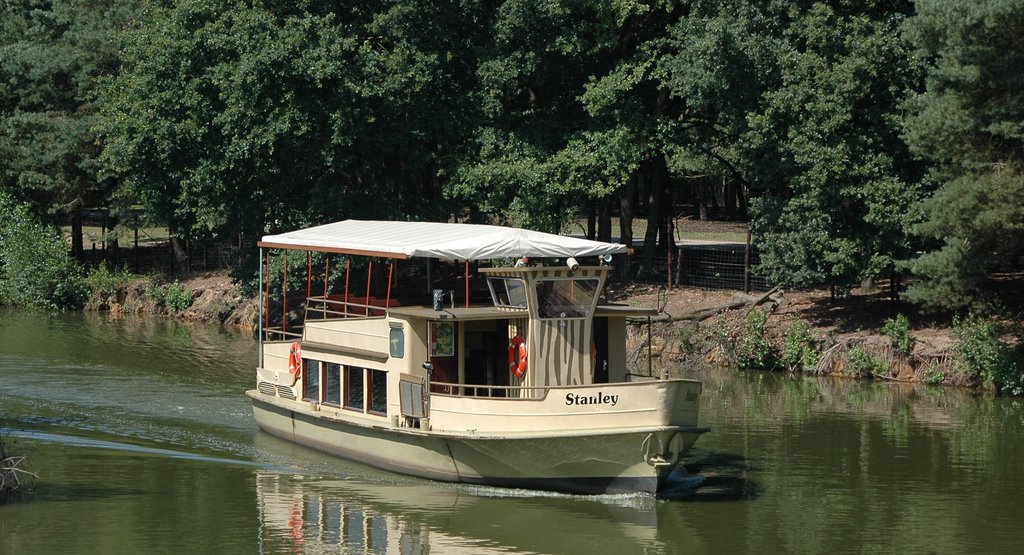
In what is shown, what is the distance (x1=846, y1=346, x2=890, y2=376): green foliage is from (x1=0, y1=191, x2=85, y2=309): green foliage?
97.4ft

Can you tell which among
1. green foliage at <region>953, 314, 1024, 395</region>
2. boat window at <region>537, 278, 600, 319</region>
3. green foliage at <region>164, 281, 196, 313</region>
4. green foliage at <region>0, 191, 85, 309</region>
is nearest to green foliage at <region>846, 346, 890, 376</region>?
green foliage at <region>953, 314, 1024, 395</region>

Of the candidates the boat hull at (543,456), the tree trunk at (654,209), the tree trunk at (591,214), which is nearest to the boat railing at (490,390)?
the boat hull at (543,456)

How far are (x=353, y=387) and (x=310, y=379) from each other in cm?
166

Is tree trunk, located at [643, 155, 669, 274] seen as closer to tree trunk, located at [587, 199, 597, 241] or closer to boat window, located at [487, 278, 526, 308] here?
tree trunk, located at [587, 199, 597, 241]

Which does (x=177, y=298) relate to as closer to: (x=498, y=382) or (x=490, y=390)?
(x=498, y=382)

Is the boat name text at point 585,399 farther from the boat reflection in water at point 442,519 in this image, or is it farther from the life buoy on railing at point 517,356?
the boat reflection in water at point 442,519

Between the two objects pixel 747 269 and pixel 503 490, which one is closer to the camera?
pixel 503 490

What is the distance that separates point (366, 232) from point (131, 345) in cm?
1647

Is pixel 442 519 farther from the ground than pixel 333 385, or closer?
closer

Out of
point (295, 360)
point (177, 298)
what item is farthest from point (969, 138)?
point (177, 298)

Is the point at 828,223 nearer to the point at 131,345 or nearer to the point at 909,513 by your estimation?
the point at 909,513

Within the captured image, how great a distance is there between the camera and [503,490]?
22781mm

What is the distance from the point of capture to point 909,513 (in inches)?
856

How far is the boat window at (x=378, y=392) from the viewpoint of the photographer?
968 inches
